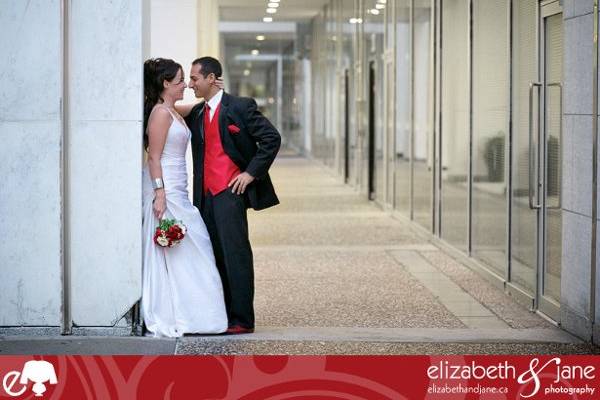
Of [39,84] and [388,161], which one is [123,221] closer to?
[39,84]

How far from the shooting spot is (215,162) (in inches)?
277

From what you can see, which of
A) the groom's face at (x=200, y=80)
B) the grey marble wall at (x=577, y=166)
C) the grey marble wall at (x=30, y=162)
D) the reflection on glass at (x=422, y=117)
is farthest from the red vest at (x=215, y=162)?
the reflection on glass at (x=422, y=117)

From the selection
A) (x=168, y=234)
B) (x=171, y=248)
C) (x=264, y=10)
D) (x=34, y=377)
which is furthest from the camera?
(x=264, y=10)

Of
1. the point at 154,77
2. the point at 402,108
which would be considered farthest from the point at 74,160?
the point at 402,108

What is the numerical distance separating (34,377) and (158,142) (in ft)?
5.75

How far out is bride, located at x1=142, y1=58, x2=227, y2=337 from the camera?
6.88m

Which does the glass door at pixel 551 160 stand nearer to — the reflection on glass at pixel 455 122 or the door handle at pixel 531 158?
the door handle at pixel 531 158

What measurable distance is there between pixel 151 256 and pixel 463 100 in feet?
15.9

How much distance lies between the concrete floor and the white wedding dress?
125mm

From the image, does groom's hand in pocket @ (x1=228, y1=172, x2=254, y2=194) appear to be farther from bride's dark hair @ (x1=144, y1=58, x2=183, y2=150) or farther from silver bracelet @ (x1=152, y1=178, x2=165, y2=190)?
bride's dark hair @ (x1=144, y1=58, x2=183, y2=150)

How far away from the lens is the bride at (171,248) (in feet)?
22.6

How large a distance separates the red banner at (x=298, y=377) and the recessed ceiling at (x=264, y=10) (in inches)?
738

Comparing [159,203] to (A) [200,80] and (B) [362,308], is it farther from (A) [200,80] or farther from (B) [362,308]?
(B) [362,308]

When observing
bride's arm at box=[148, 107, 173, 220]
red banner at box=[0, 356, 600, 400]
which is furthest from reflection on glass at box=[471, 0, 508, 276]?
bride's arm at box=[148, 107, 173, 220]
